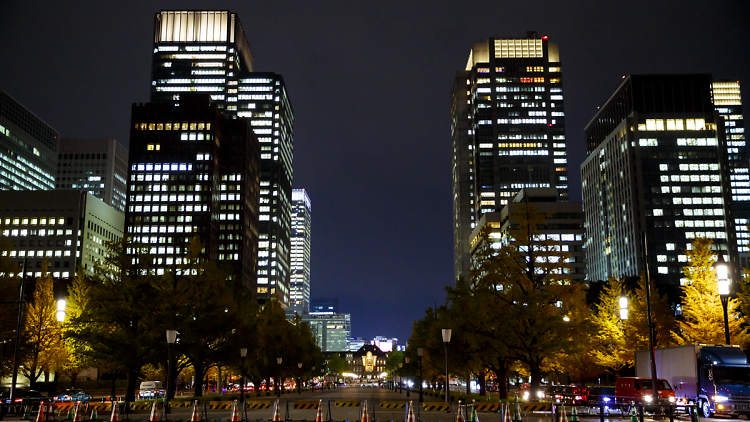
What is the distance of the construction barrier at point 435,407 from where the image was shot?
3888 cm

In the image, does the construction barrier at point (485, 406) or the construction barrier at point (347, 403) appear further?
the construction barrier at point (347, 403)

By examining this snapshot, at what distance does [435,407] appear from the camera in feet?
134

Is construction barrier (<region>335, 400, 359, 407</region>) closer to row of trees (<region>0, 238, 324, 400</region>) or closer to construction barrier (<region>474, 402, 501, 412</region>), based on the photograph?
construction barrier (<region>474, 402, 501, 412</region>)

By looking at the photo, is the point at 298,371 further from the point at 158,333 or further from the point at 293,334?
the point at 158,333

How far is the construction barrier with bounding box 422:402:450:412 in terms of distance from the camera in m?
38.9

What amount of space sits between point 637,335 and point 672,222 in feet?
489

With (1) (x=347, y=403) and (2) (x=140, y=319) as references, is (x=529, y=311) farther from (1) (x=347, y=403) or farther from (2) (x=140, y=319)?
(2) (x=140, y=319)

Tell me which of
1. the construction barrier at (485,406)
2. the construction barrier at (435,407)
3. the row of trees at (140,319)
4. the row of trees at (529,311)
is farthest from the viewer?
the row of trees at (140,319)

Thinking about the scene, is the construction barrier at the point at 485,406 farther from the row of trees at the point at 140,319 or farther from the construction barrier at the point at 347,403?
the row of trees at the point at 140,319

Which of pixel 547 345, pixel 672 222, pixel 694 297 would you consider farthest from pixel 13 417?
pixel 672 222

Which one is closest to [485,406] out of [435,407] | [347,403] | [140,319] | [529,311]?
[435,407]

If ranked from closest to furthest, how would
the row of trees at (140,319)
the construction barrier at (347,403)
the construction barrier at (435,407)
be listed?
the construction barrier at (435,407) < the construction barrier at (347,403) < the row of trees at (140,319)

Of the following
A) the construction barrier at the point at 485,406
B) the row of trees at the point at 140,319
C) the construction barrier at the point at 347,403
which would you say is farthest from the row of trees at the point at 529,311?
the row of trees at the point at 140,319

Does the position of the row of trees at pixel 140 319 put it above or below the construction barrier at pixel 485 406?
above
